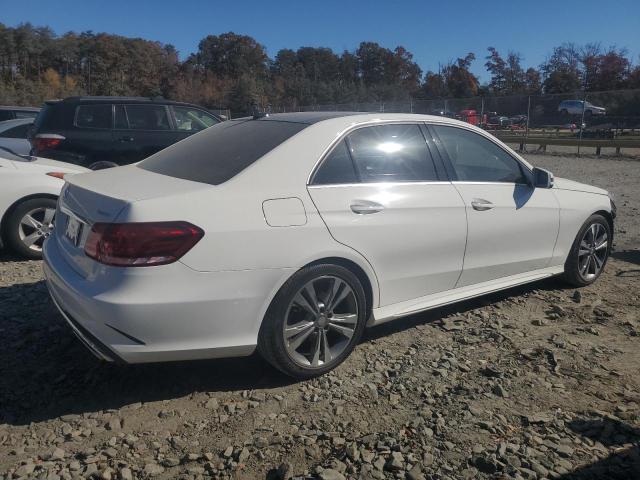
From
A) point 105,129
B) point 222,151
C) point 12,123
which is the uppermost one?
point 12,123

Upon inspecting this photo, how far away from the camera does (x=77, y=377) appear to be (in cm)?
339

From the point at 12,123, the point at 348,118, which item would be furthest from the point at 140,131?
the point at 348,118

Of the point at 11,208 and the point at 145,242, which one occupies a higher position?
the point at 145,242

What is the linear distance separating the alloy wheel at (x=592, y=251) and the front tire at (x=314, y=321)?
8.63ft

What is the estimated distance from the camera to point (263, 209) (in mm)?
3105

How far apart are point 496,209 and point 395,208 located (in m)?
1.03

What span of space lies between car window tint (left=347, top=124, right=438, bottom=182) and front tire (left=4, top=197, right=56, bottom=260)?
357cm

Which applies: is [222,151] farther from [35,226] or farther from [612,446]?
[35,226]

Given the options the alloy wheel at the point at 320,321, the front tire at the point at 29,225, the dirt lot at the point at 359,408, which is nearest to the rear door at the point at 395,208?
the alloy wheel at the point at 320,321

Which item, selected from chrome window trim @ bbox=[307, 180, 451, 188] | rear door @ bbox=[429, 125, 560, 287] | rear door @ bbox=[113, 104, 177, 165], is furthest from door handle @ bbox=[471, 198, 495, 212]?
rear door @ bbox=[113, 104, 177, 165]

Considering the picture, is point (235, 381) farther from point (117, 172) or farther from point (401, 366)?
point (117, 172)

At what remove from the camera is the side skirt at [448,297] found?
368cm

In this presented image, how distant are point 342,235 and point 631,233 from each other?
5.68 meters

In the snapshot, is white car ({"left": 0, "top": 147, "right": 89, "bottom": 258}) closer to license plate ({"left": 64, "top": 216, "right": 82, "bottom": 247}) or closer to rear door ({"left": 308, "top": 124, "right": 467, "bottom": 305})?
license plate ({"left": 64, "top": 216, "right": 82, "bottom": 247})
